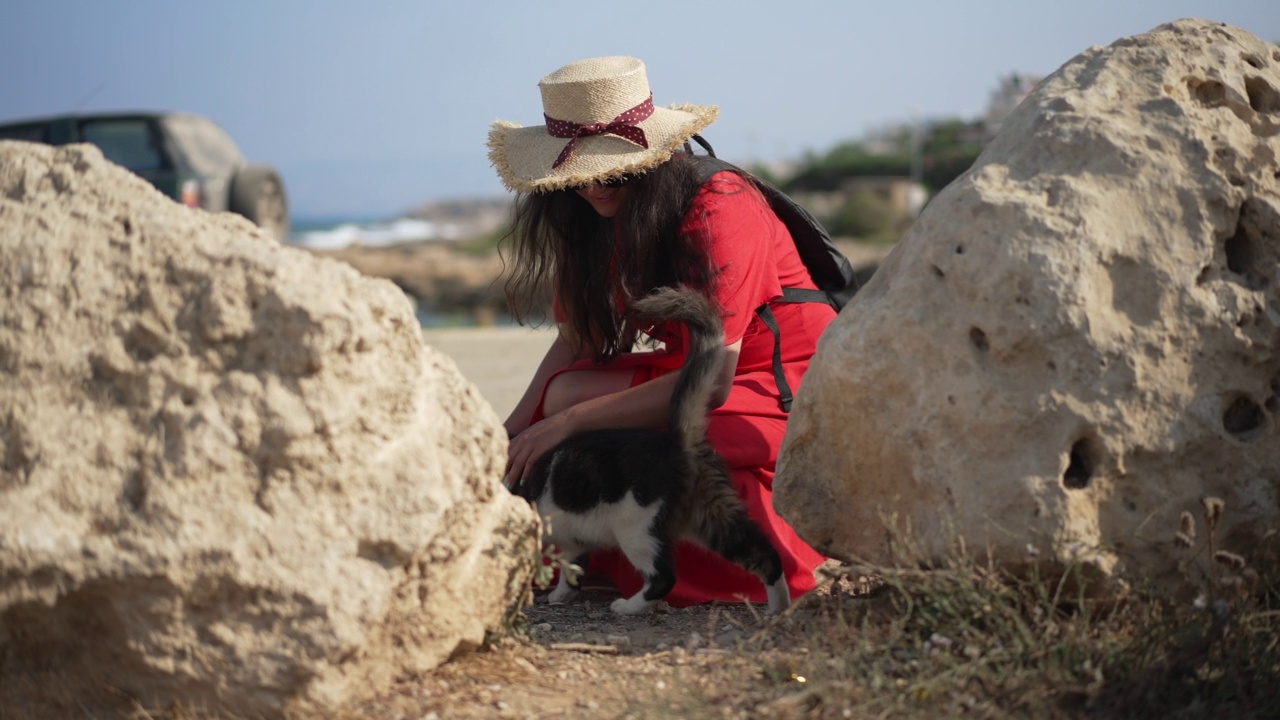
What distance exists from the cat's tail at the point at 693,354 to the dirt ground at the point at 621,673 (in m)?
0.71

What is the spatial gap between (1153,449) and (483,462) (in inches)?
72.5

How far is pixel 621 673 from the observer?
3.38m

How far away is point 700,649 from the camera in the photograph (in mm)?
3582

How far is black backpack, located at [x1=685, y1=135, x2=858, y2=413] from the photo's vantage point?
4.52 m

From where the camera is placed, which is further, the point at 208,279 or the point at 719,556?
the point at 719,556

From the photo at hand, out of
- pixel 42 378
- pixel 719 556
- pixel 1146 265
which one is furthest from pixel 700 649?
pixel 42 378

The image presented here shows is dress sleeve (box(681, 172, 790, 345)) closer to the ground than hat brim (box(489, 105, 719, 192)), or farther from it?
closer to the ground

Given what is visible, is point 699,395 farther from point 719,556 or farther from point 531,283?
point 531,283

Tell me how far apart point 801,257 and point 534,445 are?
1398 millimetres

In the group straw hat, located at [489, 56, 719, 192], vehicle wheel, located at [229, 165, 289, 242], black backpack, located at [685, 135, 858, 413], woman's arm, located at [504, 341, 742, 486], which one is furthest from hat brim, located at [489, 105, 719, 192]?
vehicle wheel, located at [229, 165, 289, 242]

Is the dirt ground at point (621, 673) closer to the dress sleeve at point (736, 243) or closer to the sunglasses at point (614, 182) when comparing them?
the dress sleeve at point (736, 243)

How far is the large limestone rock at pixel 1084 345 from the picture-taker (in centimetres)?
318

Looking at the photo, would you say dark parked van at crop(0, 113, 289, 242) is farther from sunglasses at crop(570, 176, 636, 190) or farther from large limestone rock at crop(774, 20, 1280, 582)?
large limestone rock at crop(774, 20, 1280, 582)

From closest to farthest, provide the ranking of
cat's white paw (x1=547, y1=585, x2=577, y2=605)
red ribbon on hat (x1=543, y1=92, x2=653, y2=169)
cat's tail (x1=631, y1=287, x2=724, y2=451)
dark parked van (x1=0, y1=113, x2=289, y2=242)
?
cat's tail (x1=631, y1=287, x2=724, y2=451), red ribbon on hat (x1=543, y1=92, x2=653, y2=169), cat's white paw (x1=547, y1=585, x2=577, y2=605), dark parked van (x1=0, y1=113, x2=289, y2=242)
